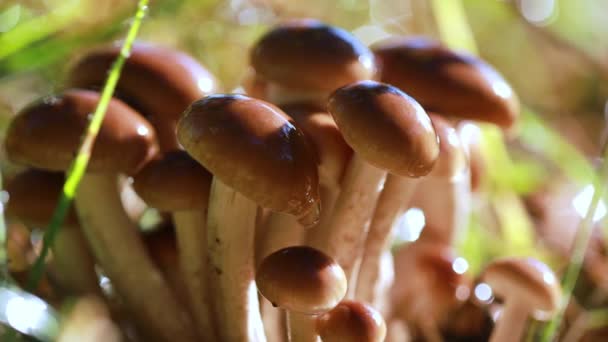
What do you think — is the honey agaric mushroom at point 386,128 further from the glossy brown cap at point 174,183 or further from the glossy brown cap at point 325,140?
the glossy brown cap at point 174,183

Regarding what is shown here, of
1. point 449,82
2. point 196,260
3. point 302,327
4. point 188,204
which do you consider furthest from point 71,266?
point 449,82

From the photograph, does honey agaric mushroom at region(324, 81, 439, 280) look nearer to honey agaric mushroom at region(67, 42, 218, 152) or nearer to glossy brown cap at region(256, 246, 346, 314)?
glossy brown cap at region(256, 246, 346, 314)

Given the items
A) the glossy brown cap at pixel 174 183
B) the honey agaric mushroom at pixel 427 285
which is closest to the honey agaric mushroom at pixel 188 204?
the glossy brown cap at pixel 174 183

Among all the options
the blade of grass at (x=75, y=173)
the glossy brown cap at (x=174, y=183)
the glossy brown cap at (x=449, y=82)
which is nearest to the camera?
the blade of grass at (x=75, y=173)

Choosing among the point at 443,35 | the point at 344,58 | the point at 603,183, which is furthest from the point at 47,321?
the point at 443,35

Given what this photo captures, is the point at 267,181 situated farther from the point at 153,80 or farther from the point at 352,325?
the point at 153,80

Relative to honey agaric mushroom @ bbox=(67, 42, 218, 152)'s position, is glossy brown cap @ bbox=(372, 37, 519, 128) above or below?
below

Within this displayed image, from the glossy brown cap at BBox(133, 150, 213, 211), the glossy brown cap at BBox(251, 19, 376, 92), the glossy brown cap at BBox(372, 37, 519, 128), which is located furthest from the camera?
the glossy brown cap at BBox(372, 37, 519, 128)

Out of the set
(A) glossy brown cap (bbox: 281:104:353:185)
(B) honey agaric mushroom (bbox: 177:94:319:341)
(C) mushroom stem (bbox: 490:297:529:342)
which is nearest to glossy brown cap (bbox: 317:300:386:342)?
(B) honey agaric mushroom (bbox: 177:94:319:341)
